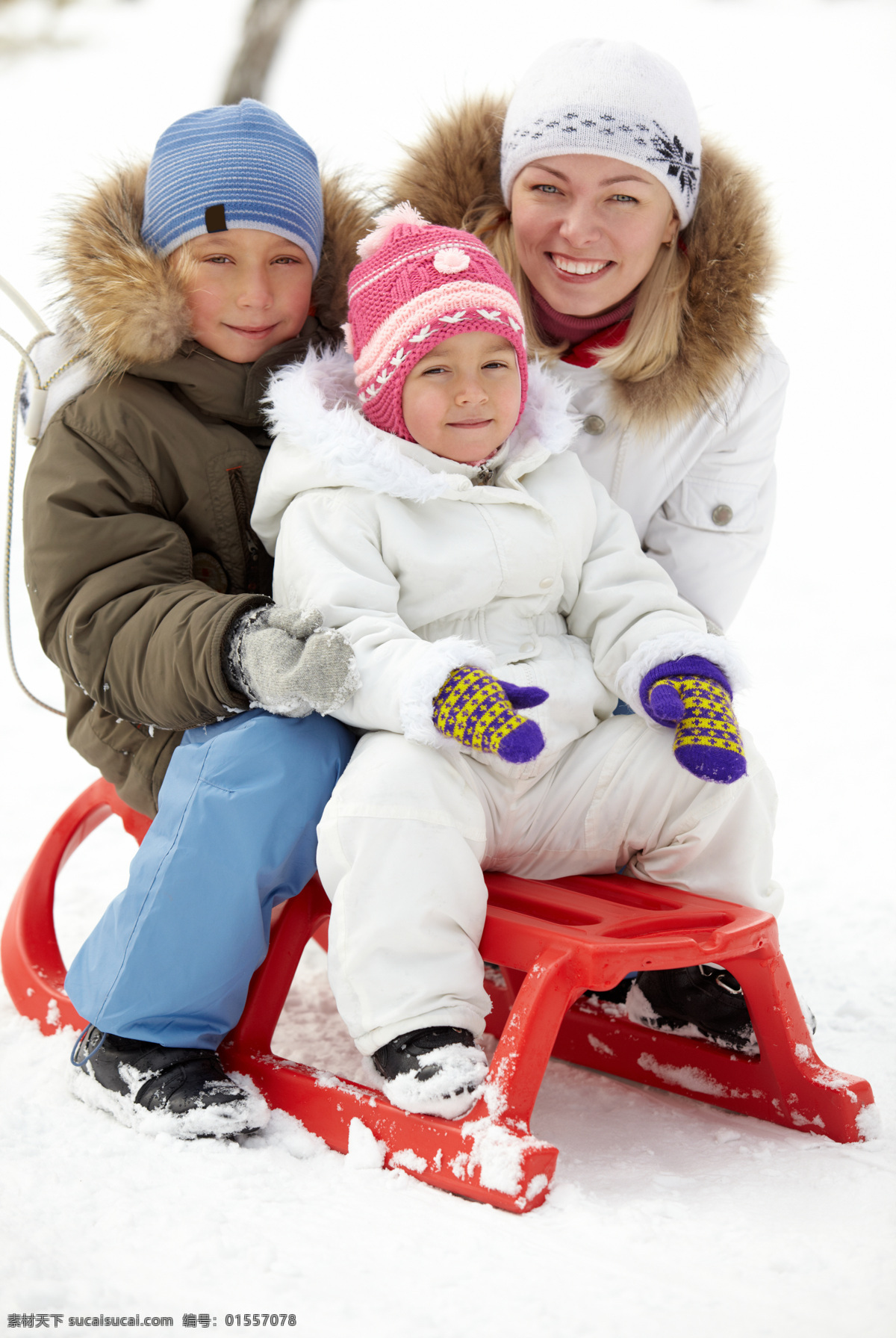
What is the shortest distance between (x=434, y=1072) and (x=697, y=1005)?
1.84 feet

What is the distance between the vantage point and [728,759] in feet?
4.99

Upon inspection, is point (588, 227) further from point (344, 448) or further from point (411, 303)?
point (344, 448)

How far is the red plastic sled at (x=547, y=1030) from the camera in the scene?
133 cm

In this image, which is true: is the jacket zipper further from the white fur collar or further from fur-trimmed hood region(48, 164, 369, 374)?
fur-trimmed hood region(48, 164, 369, 374)

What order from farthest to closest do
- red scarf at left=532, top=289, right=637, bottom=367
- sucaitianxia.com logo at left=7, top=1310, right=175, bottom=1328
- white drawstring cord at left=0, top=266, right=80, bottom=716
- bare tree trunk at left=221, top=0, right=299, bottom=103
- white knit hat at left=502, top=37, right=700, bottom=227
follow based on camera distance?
bare tree trunk at left=221, top=0, right=299, bottom=103
red scarf at left=532, top=289, right=637, bottom=367
white knit hat at left=502, top=37, right=700, bottom=227
white drawstring cord at left=0, top=266, right=80, bottom=716
sucaitianxia.com logo at left=7, top=1310, right=175, bottom=1328

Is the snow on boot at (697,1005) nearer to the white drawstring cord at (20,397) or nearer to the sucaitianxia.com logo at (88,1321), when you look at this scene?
the sucaitianxia.com logo at (88,1321)

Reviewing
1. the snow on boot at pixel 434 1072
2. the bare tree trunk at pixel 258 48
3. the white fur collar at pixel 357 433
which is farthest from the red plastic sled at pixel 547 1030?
the bare tree trunk at pixel 258 48

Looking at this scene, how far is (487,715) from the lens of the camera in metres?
1.41

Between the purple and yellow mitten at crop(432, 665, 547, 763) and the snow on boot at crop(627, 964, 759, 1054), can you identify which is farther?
the snow on boot at crop(627, 964, 759, 1054)

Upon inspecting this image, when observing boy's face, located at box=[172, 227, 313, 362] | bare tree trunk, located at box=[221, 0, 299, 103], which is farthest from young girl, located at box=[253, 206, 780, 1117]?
bare tree trunk, located at box=[221, 0, 299, 103]

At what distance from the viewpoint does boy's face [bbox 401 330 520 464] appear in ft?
5.68

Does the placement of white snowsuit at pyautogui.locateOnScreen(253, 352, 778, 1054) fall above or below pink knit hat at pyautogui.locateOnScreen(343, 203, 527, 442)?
below

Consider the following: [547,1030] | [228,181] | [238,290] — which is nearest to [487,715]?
[547,1030]

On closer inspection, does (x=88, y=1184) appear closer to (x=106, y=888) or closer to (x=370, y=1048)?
(x=370, y=1048)
